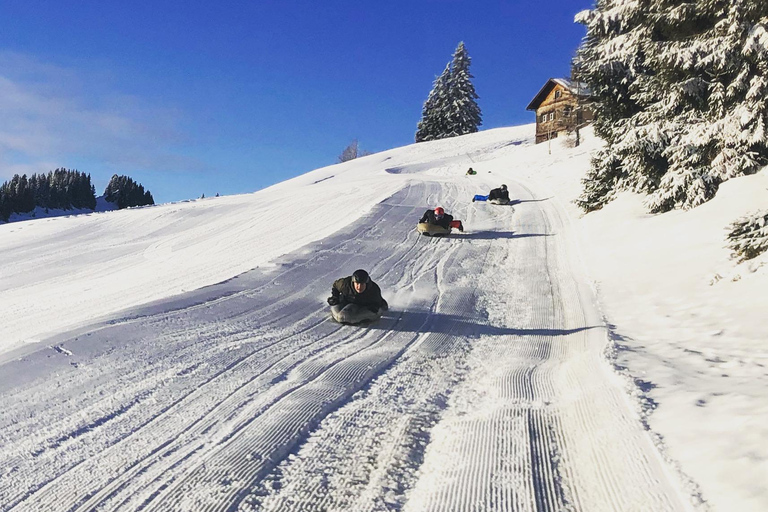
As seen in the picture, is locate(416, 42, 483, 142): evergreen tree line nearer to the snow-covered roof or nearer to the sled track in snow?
the snow-covered roof

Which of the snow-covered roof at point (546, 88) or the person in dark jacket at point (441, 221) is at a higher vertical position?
the snow-covered roof at point (546, 88)

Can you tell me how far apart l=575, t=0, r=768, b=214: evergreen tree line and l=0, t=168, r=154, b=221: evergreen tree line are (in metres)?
64.6

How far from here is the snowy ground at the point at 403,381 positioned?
10.5 ft

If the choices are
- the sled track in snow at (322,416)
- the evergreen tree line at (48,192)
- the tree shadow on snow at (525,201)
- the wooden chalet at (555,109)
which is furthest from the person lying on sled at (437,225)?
the evergreen tree line at (48,192)

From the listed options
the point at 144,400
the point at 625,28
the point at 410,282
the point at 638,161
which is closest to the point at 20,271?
the point at 410,282

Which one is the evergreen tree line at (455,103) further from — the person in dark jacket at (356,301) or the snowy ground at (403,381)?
the person in dark jacket at (356,301)

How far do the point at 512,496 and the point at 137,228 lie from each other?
18.6 m

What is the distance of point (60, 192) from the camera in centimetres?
6831

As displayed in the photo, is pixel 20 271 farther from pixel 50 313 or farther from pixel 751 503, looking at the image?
pixel 751 503

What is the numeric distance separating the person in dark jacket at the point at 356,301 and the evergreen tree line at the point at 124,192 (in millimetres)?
78904

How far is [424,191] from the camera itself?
971 inches

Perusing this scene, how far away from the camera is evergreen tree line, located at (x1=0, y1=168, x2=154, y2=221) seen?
2372 inches

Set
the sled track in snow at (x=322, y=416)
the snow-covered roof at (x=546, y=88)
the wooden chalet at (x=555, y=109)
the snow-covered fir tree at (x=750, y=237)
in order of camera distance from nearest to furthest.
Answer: the sled track in snow at (x=322, y=416)
the snow-covered fir tree at (x=750, y=237)
the wooden chalet at (x=555, y=109)
the snow-covered roof at (x=546, y=88)

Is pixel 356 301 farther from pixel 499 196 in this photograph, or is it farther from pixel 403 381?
pixel 499 196
